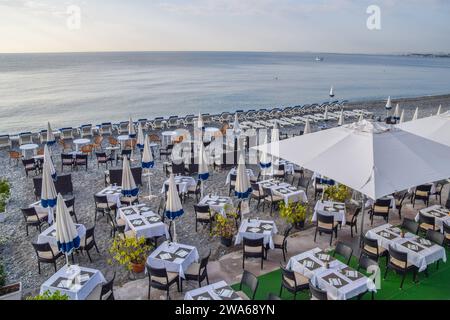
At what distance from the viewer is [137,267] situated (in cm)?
815

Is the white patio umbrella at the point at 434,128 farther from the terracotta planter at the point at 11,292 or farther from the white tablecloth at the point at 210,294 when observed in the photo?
the terracotta planter at the point at 11,292

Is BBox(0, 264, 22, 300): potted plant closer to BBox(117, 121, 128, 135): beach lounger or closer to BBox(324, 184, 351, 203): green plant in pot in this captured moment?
BBox(324, 184, 351, 203): green plant in pot

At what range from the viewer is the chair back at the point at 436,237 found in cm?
796

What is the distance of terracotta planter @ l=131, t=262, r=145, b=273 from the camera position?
26.7ft

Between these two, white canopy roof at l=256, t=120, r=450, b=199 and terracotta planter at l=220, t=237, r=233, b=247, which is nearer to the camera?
white canopy roof at l=256, t=120, r=450, b=199

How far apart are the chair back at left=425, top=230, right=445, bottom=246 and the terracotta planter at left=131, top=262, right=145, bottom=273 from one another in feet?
21.6

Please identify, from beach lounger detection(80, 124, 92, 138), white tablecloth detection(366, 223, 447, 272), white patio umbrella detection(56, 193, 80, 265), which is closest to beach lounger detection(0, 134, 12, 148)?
beach lounger detection(80, 124, 92, 138)

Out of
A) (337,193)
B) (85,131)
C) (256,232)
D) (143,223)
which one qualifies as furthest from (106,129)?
(256,232)

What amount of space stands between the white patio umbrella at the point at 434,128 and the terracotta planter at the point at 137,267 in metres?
8.60

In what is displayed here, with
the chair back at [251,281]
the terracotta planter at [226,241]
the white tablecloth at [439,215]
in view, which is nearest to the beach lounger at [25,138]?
the terracotta planter at [226,241]
